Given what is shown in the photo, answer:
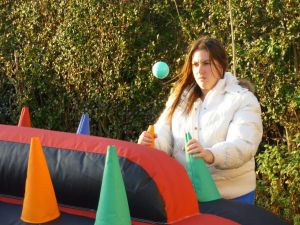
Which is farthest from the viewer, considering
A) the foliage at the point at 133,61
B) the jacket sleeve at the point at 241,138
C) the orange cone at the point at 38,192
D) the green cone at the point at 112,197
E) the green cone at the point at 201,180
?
the foliage at the point at 133,61

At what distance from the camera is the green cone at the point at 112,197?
2.25m

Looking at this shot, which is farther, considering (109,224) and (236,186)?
(236,186)

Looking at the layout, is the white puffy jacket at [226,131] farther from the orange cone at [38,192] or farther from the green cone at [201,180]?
the orange cone at [38,192]

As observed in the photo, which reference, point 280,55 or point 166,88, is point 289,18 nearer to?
point 280,55

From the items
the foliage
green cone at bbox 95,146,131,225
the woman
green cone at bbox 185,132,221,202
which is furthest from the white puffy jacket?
the foliage

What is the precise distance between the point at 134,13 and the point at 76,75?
993mm

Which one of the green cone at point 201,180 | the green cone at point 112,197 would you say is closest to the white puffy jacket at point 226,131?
the green cone at point 201,180

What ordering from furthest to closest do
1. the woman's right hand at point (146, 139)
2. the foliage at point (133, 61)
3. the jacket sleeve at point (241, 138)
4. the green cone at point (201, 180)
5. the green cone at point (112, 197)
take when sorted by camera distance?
the foliage at point (133, 61)
the woman's right hand at point (146, 139)
the jacket sleeve at point (241, 138)
the green cone at point (201, 180)
the green cone at point (112, 197)

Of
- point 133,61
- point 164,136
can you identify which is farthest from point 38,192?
point 133,61

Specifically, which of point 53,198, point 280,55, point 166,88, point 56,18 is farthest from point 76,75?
point 53,198

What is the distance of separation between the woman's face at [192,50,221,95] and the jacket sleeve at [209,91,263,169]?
7.9 inches

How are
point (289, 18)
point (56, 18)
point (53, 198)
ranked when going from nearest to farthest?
point (53, 198), point (289, 18), point (56, 18)

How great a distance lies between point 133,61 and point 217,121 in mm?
2894

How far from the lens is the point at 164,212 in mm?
2338
